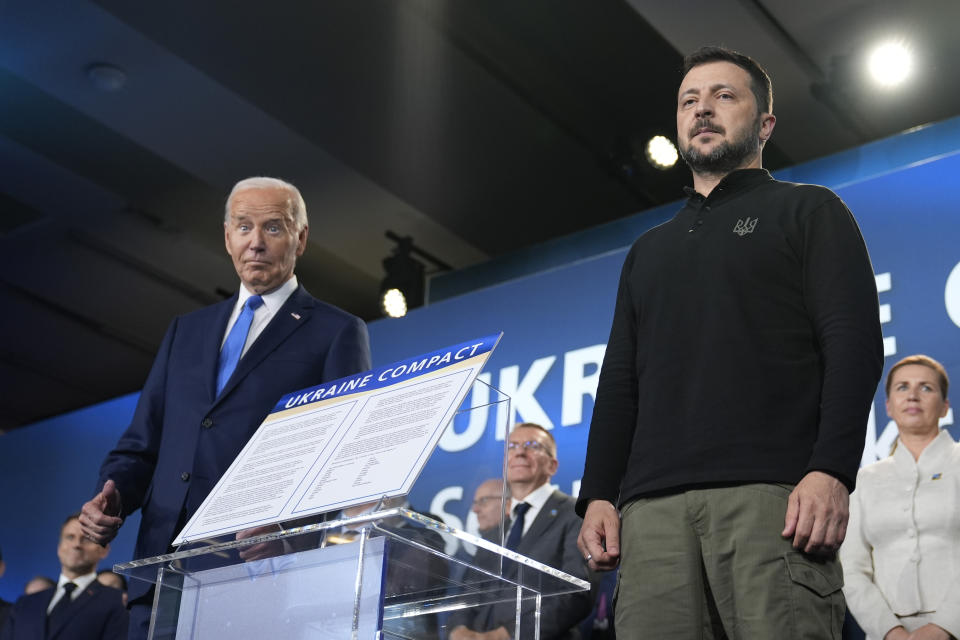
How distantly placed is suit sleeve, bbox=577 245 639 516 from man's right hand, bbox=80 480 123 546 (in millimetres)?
920

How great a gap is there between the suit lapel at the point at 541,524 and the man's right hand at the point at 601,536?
77.2 inches

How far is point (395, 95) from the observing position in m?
6.07

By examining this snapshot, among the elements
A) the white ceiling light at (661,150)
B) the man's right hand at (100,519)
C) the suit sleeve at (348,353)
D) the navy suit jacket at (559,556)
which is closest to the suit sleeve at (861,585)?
the navy suit jacket at (559,556)

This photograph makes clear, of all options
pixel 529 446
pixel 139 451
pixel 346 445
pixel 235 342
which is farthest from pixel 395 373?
pixel 529 446

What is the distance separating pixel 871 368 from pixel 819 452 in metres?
0.16

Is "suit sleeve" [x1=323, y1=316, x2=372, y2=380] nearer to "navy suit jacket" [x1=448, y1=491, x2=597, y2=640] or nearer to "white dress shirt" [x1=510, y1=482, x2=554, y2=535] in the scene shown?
"navy suit jacket" [x1=448, y1=491, x2=597, y2=640]

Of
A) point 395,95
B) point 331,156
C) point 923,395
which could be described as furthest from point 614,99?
point 923,395

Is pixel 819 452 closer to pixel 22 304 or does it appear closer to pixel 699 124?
pixel 699 124

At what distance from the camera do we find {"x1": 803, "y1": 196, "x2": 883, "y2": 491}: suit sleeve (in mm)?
1586

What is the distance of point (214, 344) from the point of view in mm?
2426

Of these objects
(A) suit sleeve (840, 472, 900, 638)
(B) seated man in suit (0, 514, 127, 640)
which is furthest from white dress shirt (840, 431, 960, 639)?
(B) seated man in suit (0, 514, 127, 640)

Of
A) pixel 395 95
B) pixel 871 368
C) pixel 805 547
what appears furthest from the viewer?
pixel 395 95

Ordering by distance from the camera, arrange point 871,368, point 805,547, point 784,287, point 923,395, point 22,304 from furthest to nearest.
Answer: point 22,304 < point 923,395 < point 784,287 < point 871,368 < point 805,547

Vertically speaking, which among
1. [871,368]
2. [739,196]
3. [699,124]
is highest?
[699,124]
